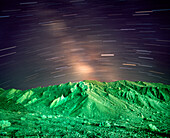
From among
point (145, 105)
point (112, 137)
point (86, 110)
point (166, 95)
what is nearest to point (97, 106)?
point (86, 110)

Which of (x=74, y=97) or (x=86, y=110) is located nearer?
(x=86, y=110)

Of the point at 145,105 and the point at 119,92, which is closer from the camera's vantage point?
the point at 145,105

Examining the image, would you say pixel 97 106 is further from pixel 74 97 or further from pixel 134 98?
pixel 134 98

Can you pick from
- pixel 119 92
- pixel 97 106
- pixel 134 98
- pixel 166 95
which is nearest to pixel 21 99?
pixel 97 106

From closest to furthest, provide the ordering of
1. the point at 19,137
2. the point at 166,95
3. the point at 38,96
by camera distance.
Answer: the point at 19,137 < the point at 38,96 < the point at 166,95

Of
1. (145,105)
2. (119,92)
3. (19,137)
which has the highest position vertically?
(19,137)

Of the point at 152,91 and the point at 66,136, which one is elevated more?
the point at 66,136

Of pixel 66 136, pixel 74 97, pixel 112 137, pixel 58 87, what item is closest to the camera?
pixel 66 136

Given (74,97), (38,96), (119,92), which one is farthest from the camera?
(119,92)

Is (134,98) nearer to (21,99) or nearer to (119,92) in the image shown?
(119,92)
